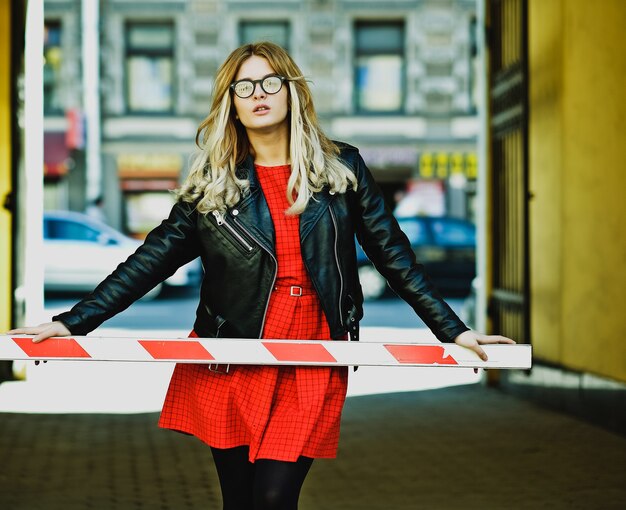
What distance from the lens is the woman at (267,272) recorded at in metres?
3.50

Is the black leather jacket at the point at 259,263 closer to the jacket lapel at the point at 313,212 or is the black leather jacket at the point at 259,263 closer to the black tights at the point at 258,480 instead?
the jacket lapel at the point at 313,212

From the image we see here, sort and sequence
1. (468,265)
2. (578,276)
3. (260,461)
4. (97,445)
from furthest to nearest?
(468,265) < (578,276) < (97,445) < (260,461)

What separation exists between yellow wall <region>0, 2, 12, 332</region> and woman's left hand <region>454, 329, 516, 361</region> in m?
7.19

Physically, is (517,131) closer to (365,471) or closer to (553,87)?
(553,87)

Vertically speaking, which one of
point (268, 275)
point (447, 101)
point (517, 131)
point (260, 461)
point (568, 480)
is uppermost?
point (447, 101)

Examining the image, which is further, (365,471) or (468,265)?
(468,265)

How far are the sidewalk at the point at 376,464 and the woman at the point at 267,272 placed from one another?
2.43 m

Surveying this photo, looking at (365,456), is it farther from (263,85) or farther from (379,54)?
(379,54)

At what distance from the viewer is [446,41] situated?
28453mm

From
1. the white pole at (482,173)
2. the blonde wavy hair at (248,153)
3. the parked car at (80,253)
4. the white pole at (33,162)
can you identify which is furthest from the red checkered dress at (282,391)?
the parked car at (80,253)

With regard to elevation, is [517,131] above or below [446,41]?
below

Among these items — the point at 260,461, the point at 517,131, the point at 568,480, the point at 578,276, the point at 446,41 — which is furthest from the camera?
the point at 446,41

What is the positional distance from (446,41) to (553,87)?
19.5 metres

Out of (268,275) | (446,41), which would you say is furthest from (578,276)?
(446,41)
